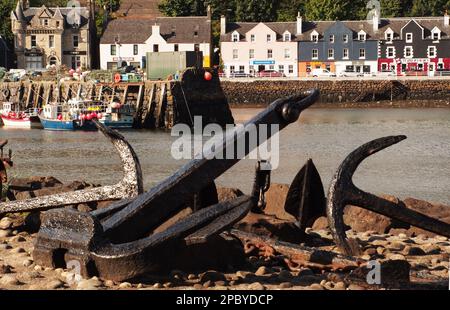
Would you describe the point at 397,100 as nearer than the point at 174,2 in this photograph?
Yes

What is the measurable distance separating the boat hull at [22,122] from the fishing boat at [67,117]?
0.78 m

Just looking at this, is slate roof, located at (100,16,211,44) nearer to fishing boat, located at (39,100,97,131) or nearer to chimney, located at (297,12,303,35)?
chimney, located at (297,12,303,35)

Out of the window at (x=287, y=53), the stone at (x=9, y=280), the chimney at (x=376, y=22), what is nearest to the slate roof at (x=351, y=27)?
the chimney at (x=376, y=22)

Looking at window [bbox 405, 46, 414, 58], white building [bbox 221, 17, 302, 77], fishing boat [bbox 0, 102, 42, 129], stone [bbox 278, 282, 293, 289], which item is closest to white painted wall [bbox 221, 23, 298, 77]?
white building [bbox 221, 17, 302, 77]

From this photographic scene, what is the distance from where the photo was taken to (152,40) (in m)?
82.1

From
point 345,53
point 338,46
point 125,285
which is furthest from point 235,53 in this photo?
point 125,285

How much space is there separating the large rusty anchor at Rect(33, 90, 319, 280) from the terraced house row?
232 feet

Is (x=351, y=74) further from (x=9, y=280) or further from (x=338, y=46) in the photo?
(x=9, y=280)

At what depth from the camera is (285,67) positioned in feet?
280

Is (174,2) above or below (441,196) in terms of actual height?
above

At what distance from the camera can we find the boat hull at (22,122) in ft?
194

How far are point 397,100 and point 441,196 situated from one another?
50722 millimetres
